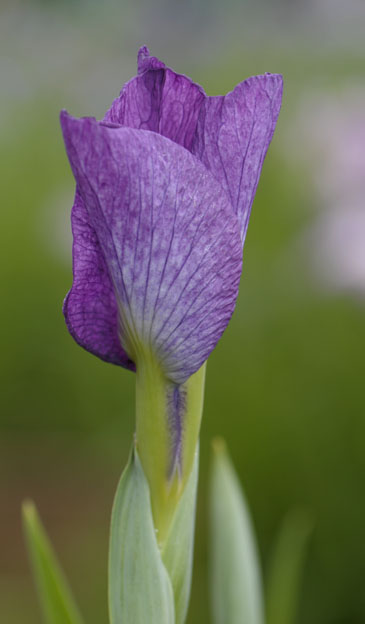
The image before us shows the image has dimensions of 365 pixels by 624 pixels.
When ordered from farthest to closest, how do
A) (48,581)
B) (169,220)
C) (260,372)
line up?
(260,372), (48,581), (169,220)

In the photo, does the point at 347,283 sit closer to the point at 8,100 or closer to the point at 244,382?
the point at 244,382

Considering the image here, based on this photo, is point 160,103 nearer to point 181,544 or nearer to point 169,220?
point 169,220

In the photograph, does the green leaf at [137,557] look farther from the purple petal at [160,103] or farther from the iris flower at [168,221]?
the purple petal at [160,103]

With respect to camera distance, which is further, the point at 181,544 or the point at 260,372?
the point at 260,372

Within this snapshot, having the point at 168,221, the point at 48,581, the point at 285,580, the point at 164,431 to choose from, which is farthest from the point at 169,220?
the point at 285,580

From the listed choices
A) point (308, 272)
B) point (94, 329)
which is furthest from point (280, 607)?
point (308, 272)

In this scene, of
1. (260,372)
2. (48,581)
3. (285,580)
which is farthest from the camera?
(260,372)

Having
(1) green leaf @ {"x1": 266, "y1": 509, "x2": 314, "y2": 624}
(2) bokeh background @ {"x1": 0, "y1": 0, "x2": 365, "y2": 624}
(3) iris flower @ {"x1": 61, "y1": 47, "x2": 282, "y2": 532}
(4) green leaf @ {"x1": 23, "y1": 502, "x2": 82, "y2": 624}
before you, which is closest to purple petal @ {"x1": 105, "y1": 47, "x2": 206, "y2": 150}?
(3) iris flower @ {"x1": 61, "y1": 47, "x2": 282, "y2": 532}
